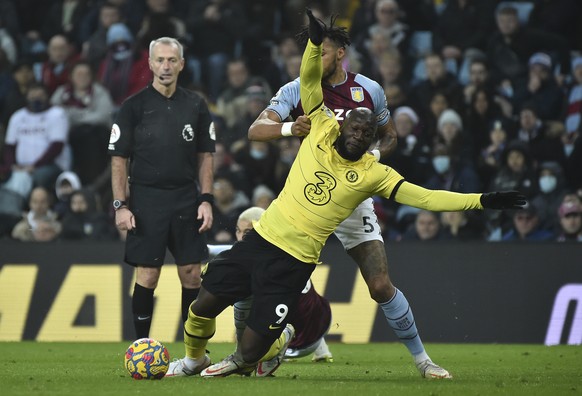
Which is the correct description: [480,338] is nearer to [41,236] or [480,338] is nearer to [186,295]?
[186,295]

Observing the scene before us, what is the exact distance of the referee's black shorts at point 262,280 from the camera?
27.0ft

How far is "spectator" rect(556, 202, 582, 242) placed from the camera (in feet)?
46.4

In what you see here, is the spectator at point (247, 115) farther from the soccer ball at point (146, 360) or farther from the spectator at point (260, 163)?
the soccer ball at point (146, 360)

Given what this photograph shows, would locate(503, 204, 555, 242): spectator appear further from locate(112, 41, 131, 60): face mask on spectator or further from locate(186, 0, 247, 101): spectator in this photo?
locate(112, 41, 131, 60): face mask on spectator

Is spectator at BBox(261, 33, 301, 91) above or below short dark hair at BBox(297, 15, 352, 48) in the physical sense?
below

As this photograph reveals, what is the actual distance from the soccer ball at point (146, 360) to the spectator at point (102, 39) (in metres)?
10.0

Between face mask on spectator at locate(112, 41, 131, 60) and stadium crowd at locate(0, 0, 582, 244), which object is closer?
stadium crowd at locate(0, 0, 582, 244)

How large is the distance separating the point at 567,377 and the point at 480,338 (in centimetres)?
466

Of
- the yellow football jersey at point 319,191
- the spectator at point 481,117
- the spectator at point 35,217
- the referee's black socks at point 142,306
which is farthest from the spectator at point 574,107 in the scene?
the yellow football jersey at point 319,191

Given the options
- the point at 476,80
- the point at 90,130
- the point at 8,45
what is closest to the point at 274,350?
the point at 476,80

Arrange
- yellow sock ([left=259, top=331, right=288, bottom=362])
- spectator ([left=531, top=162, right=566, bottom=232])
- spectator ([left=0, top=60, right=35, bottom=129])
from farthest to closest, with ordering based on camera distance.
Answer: spectator ([left=0, top=60, right=35, bottom=129]) < spectator ([left=531, top=162, right=566, bottom=232]) < yellow sock ([left=259, top=331, right=288, bottom=362])

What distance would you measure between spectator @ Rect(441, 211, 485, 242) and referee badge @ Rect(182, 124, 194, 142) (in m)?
5.49

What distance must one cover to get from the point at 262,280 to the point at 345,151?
1088 millimetres

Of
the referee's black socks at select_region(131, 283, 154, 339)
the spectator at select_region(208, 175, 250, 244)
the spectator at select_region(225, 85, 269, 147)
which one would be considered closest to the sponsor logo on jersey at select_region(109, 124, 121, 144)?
the referee's black socks at select_region(131, 283, 154, 339)
